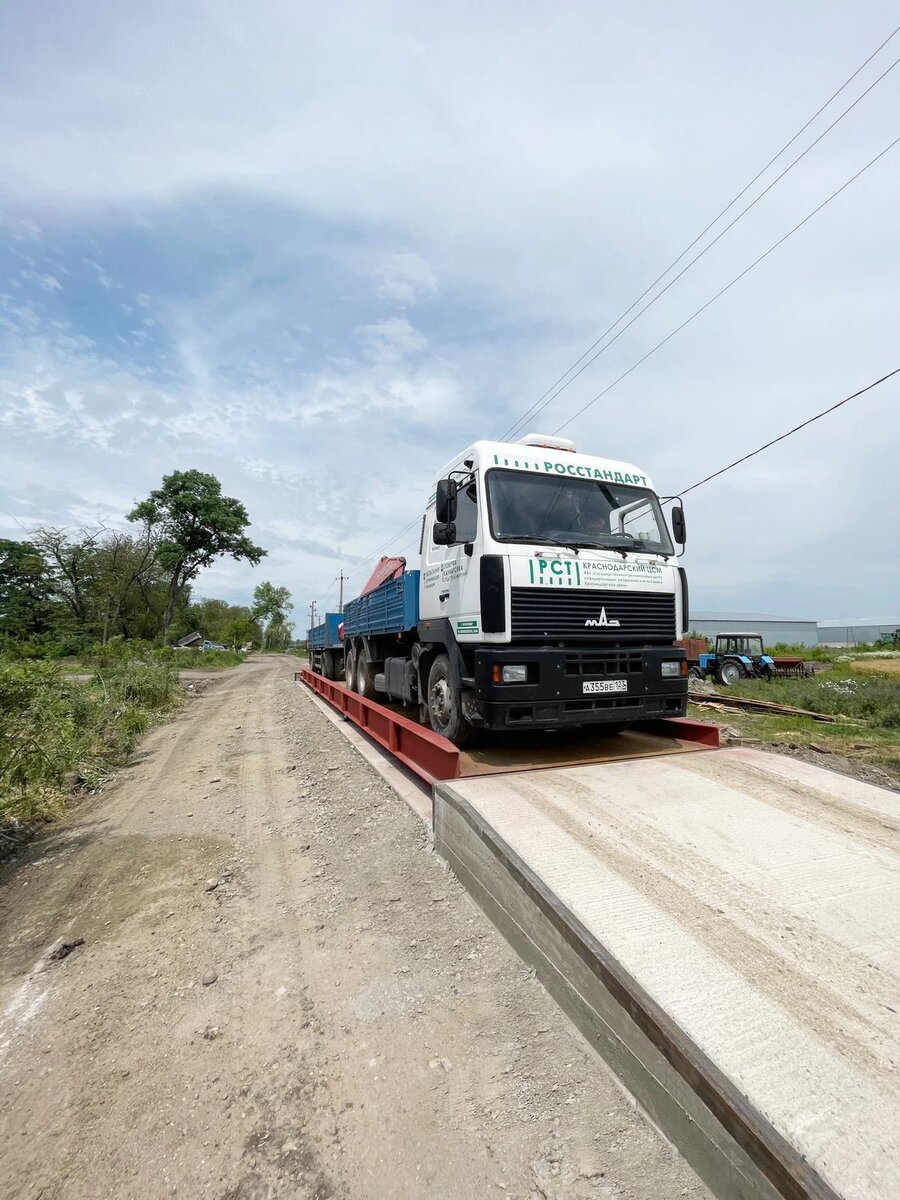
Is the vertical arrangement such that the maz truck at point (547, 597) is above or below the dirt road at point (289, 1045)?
above

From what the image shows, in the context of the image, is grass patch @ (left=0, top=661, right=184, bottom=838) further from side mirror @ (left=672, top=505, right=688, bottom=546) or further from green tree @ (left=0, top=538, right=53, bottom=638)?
green tree @ (left=0, top=538, right=53, bottom=638)

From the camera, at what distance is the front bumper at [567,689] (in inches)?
167

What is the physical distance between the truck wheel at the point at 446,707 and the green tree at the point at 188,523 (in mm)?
33384

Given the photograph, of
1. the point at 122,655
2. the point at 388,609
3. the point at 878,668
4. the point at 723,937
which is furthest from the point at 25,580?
the point at 878,668

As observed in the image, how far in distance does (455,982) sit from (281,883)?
1553 millimetres

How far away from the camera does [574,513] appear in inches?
199

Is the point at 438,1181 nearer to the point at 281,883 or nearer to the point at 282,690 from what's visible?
the point at 281,883

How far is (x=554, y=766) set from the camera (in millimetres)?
4281

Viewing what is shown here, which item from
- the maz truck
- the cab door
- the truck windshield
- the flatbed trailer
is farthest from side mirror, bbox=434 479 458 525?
the flatbed trailer

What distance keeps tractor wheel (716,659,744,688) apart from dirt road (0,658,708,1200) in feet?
58.9

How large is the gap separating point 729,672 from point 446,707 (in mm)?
17098

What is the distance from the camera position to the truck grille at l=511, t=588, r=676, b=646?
436 centimetres

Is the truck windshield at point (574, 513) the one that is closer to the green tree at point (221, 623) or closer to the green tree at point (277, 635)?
the green tree at point (221, 623)

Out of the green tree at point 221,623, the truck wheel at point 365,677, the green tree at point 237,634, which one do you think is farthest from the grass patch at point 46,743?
the green tree at point 237,634
